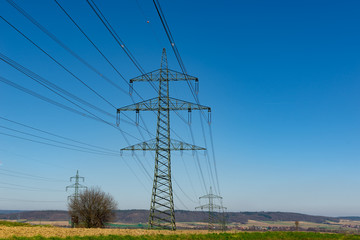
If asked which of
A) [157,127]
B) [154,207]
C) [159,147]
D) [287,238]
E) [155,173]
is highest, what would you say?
[157,127]

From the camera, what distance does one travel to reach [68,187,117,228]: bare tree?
68.7m

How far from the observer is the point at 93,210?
6894 centimetres

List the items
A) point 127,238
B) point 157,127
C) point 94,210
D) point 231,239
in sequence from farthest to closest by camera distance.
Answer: point 94,210 < point 157,127 < point 231,239 < point 127,238

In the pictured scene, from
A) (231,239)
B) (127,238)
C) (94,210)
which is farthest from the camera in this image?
(94,210)

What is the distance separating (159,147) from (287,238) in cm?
2088

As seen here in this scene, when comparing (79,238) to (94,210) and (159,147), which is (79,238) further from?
(94,210)

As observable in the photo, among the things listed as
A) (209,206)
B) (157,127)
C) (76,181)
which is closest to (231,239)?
(157,127)

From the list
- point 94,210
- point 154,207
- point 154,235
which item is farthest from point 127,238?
point 94,210

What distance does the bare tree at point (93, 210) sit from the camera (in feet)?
225

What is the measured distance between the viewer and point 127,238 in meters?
31.1

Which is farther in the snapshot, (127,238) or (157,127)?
(157,127)

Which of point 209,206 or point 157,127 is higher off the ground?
point 157,127

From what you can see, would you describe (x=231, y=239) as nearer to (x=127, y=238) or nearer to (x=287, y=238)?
(x=287, y=238)

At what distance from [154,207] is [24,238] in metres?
18.4
